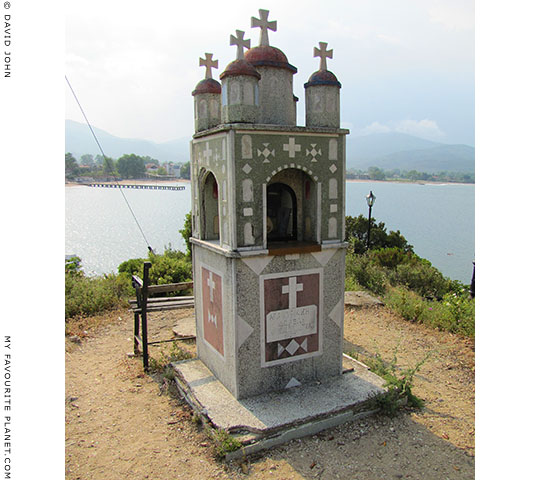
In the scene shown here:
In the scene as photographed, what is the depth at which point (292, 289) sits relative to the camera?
5004mm

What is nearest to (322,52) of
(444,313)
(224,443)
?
(224,443)

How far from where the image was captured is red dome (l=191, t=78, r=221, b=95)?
18.0ft

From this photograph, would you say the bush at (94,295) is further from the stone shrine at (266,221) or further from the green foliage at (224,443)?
the green foliage at (224,443)

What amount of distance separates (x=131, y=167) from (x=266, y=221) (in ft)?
105

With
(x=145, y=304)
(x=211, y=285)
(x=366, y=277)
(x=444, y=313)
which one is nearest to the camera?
(x=211, y=285)

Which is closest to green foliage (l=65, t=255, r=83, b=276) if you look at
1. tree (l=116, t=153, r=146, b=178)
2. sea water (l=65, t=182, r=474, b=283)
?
sea water (l=65, t=182, r=474, b=283)

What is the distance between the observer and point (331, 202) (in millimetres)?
5109

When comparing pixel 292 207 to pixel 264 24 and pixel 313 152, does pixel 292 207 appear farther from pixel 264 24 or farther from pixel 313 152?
pixel 264 24

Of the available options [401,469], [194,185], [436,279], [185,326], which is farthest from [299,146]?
[436,279]

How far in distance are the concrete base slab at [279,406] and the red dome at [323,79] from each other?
3.75 meters

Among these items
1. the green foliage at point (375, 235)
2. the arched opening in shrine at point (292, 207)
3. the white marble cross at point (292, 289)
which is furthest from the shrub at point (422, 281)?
the white marble cross at point (292, 289)

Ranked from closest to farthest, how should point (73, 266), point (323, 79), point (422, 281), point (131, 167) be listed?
point (323, 79), point (422, 281), point (73, 266), point (131, 167)

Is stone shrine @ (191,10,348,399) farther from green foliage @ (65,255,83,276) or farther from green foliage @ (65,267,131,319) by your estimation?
green foliage @ (65,255,83,276)

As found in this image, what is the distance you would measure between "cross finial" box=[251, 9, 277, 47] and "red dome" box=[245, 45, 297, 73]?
9 cm
